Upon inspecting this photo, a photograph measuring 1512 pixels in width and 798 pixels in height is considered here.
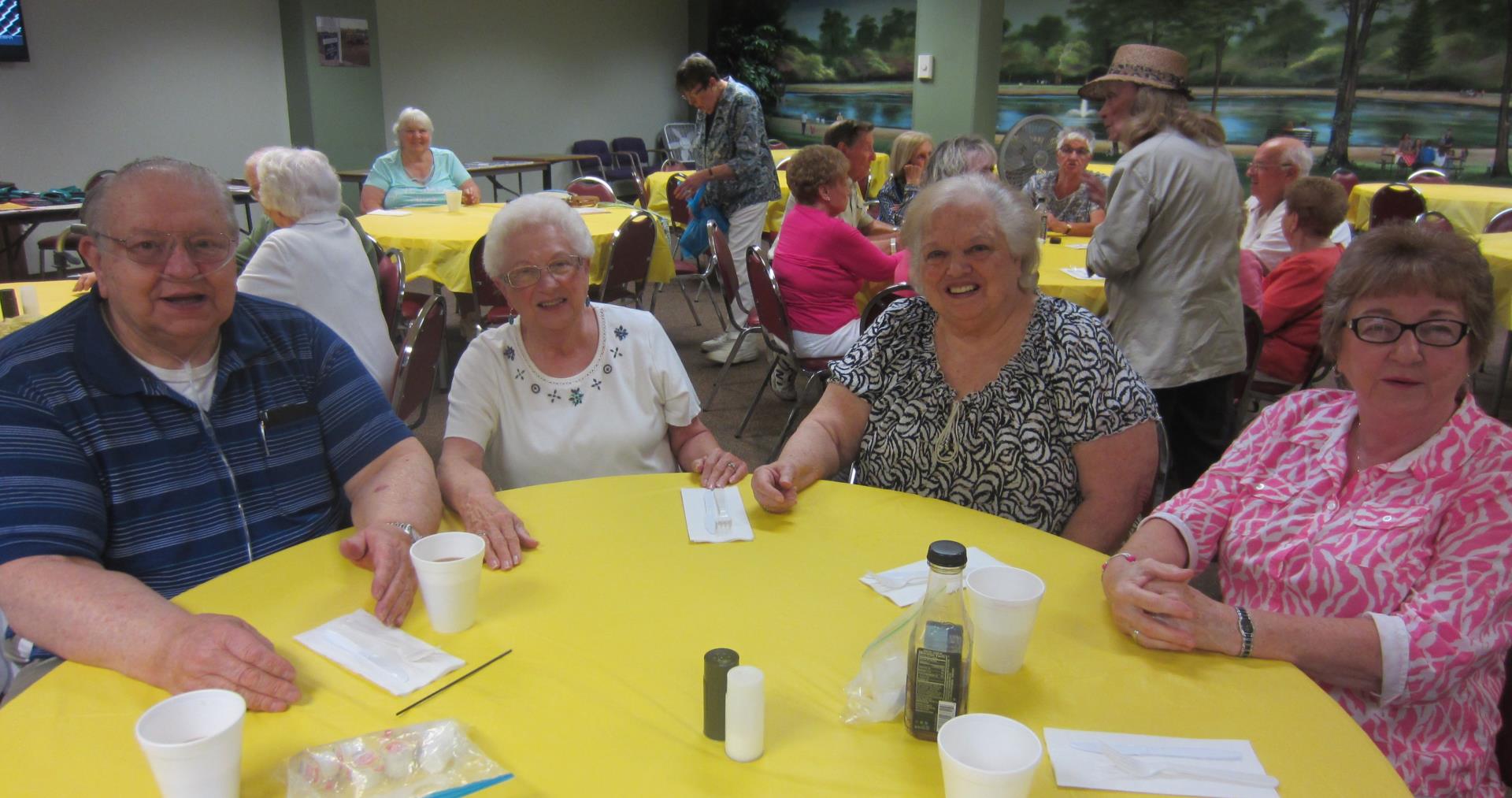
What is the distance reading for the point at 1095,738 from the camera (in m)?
1.10

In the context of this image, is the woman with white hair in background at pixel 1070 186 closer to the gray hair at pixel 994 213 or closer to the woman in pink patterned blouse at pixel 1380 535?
the gray hair at pixel 994 213

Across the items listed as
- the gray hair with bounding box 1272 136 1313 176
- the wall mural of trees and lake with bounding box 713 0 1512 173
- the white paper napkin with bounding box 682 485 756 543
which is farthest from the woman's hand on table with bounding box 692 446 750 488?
the wall mural of trees and lake with bounding box 713 0 1512 173

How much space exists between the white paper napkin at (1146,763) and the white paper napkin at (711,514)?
690 mm

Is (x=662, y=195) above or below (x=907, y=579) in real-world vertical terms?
above

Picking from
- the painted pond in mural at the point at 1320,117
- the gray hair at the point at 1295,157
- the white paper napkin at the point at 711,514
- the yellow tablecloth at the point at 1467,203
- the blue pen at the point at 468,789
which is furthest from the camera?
the painted pond in mural at the point at 1320,117

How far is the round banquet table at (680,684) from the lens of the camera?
1.05m

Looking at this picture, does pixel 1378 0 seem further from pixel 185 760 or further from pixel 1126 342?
pixel 185 760

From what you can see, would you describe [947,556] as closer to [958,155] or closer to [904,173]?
[958,155]

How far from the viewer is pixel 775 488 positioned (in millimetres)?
1763

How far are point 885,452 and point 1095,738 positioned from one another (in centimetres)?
101

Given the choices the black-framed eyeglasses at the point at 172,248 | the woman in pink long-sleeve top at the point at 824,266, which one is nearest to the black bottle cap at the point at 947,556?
the black-framed eyeglasses at the point at 172,248

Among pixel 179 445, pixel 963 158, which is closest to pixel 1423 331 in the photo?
pixel 179 445

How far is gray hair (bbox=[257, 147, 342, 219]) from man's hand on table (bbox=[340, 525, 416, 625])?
7.47 feet

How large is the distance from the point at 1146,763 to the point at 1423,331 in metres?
0.87
